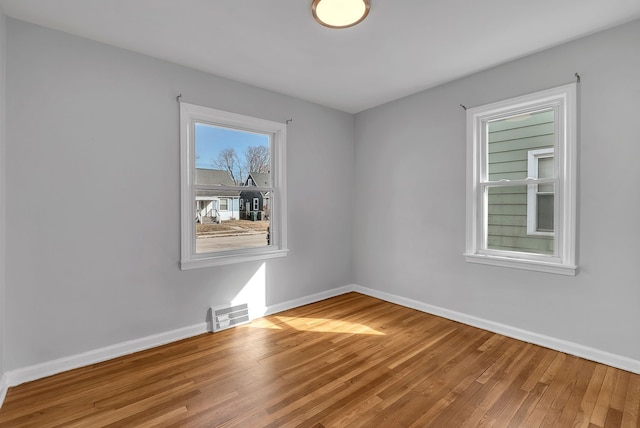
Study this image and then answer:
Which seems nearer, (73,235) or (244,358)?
(73,235)

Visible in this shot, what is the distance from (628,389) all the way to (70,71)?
15.3 ft

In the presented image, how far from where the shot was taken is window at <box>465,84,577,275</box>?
8.47ft

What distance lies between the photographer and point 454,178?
10.9 feet

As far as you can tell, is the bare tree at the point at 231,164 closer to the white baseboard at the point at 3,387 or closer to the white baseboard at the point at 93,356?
the white baseboard at the point at 93,356

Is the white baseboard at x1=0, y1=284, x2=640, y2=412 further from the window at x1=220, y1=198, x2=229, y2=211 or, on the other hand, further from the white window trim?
the window at x1=220, y1=198, x2=229, y2=211

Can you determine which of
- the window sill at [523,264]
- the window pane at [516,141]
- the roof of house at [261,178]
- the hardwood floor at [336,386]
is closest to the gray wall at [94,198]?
the hardwood floor at [336,386]

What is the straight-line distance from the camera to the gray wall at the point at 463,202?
7.59ft

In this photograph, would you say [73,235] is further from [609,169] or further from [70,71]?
[609,169]

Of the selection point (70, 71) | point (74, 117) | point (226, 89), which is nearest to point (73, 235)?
point (74, 117)

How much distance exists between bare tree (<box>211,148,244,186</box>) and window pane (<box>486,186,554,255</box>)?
271 cm

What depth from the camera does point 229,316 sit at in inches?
Result: 125

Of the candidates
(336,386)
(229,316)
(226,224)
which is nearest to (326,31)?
(226,224)

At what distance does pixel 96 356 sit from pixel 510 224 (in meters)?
3.92

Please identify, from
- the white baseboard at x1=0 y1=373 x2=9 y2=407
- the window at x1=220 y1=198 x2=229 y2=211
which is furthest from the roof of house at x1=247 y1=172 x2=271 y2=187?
the white baseboard at x1=0 y1=373 x2=9 y2=407
